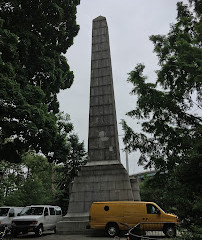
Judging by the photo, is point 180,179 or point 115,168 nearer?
point 180,179

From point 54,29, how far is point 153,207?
13.5m

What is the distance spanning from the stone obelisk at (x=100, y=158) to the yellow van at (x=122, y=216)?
1.41m

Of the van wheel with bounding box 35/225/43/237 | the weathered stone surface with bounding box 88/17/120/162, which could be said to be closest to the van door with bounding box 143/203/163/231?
the weathered stone surface with bounding box 88/17/120/162

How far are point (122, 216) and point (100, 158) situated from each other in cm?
413

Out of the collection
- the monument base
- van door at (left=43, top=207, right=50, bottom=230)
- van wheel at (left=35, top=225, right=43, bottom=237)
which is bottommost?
van wheel at (left=35, top=225, right=43, bottom=237)

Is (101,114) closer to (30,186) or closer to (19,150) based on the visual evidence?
(19,150)

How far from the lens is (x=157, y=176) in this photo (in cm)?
1086

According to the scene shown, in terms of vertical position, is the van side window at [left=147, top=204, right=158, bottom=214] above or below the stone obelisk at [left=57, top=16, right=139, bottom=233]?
below

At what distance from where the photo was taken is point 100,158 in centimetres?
1402

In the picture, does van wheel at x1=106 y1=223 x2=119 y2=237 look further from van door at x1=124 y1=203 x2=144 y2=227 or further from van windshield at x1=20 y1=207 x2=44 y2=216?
van windshield at x1=20 y1=207 x2=44 y2=216

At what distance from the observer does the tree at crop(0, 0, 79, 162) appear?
11617mm

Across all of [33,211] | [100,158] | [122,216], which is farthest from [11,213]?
[122,216]

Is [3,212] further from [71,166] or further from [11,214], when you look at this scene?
[71,166]

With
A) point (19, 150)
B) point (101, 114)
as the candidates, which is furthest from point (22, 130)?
point (101, 114)
